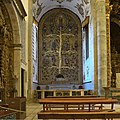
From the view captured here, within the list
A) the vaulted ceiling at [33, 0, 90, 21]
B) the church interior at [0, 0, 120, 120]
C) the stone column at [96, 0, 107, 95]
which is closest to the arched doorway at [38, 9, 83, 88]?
the church interior at [0, 0, 120, 120]

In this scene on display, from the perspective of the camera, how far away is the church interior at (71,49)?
67.2 ft

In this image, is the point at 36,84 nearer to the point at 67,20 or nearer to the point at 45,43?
the point at 45,43

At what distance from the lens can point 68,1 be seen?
2703cm

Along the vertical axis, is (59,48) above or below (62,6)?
below

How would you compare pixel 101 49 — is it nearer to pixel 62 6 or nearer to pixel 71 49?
pixel 71 49

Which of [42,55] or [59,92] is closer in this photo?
[59,92]

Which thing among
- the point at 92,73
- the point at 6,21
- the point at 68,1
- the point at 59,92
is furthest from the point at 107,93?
the point at 68,1

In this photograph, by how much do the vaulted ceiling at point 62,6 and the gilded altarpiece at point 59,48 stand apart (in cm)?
85

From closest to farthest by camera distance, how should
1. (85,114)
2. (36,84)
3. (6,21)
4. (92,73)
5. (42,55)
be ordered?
(85,114) < (6,21) < (92,73) < (36,84) < (42,55)

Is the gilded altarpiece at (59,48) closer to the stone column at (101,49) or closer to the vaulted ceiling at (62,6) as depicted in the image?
the vaulted ceiling at (62,6)

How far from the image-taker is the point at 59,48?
93.9ft

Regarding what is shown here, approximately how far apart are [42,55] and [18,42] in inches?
487

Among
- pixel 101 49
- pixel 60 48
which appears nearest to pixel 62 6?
pixel 60 48

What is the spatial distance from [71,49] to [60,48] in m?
0.98
